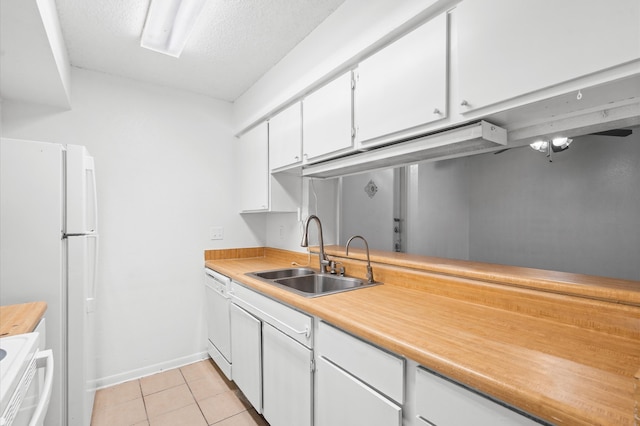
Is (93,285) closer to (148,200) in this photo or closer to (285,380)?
(148,200)

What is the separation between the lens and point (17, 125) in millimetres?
2117

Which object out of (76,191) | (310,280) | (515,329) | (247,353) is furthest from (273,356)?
(76,191)

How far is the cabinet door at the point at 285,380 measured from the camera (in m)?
1.42

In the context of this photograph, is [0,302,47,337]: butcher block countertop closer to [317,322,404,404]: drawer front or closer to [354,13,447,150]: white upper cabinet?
[317,322,404,404]: drawer front

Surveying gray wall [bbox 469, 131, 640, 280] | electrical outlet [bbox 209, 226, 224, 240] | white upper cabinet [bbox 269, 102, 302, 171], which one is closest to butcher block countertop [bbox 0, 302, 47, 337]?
electrical outlet [bbox 209, 226, 224, 240]

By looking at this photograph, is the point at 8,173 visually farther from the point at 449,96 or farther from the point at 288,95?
the point at 449,96

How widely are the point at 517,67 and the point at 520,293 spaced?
0.86 m

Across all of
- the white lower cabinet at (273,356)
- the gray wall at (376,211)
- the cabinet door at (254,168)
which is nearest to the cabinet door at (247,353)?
the white lower cabinet at (273,356)

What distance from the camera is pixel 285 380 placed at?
5.17 feet

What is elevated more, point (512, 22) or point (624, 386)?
point (512, 22)

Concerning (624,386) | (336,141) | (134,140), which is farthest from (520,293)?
(134,140)

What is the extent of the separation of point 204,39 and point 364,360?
7.19 feet

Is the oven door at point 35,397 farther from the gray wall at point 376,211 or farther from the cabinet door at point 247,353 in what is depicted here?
the gray wall at point 376,211

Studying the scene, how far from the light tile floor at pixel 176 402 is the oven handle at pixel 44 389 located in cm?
115
